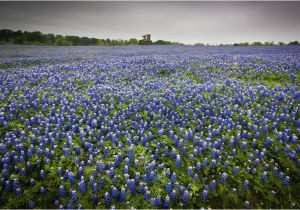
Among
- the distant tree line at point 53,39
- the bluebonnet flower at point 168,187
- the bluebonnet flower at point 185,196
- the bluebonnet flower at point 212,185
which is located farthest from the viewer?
the distant tree line at point 53,39

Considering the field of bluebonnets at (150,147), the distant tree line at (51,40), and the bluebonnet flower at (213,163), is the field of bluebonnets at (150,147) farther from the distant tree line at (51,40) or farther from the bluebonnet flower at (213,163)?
the distant tree line at (51,40)

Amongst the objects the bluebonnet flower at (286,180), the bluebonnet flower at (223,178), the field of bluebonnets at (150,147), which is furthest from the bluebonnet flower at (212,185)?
the bluebonnet flower at (286,180)

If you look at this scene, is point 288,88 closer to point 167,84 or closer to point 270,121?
point 270,121

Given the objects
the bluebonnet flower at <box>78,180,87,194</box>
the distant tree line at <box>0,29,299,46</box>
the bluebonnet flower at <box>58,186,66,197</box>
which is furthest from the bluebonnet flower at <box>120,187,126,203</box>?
the distant tree line at <box>0,29,299,46</box>

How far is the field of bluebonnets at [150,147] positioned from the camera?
410 cm

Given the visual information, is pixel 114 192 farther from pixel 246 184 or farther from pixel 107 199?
pixel 246 184

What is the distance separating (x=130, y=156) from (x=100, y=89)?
3.80m

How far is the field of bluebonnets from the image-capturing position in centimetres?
410

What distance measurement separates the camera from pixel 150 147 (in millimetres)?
5207

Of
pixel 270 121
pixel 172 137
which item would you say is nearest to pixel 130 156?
pixel 172 137

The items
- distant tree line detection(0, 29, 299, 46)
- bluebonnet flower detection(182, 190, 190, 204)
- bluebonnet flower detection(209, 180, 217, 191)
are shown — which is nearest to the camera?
bluebonnet flower detection(182, 190, 190, 204)

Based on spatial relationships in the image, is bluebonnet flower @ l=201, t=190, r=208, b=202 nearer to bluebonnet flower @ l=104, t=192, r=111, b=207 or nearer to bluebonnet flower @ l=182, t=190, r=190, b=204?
bluebonnet flower @ l=182, t=190, r=190, b=204

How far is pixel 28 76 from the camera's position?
993 cm

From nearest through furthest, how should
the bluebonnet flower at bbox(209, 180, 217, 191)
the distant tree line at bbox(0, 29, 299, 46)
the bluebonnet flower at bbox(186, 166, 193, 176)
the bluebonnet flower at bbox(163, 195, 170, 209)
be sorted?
the bluebonnet flower at bbox(163, 195, 170, 209), the bluebonnet flower at bbox(209, 180, 217, 191), the bluebonnet flower at bbox(186, 166, 193, 176), the distant tree line at bbox(0, 29, 299, 46)
